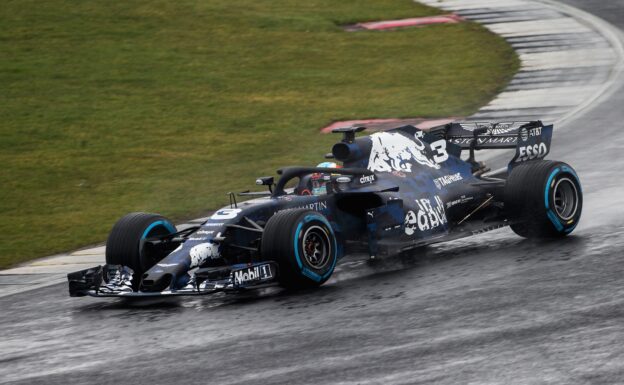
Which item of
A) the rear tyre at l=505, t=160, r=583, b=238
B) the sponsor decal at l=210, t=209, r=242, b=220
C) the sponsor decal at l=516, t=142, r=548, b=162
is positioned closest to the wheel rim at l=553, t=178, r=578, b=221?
the rear tyre at l=505, t=160, r=583, b=238

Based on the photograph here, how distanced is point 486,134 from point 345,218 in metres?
2.86

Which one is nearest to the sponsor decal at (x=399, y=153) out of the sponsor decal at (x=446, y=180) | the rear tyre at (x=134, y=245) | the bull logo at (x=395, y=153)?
the bull logo at (x=395, y=153)

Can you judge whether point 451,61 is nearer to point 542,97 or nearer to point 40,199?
point 542,97

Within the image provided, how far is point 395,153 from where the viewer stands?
42.9 ft

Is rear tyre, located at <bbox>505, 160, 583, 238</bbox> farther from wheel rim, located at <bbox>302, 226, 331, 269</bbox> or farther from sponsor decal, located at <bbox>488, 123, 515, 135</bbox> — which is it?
wheel rim, located at <bbox>302, 226, 331, 269</bbox>

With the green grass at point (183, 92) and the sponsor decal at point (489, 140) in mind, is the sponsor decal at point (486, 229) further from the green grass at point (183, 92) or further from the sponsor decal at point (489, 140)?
the green grass at point (183, 92)

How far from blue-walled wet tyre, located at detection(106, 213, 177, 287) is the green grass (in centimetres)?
345

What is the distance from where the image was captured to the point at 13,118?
1010 inches

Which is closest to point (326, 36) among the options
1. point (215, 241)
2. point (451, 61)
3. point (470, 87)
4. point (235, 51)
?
point (235, 51)

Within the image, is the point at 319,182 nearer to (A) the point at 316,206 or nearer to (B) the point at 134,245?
(A) the point at 316,206

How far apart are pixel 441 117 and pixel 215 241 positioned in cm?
1159

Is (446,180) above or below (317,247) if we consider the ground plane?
above

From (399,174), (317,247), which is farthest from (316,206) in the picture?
(399,174)

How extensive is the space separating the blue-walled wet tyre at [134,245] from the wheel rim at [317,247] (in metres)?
1.72
